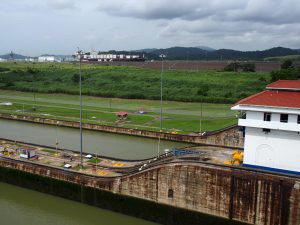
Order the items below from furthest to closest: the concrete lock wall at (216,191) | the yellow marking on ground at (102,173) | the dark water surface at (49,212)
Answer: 1. the yellow marking on ground at (102,173)
2. the dark water surface at (49,212)
3. the concrete lock wall at (216,191)

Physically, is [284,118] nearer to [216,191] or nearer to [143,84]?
[216,191]

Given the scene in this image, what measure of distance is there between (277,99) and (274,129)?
1796mm

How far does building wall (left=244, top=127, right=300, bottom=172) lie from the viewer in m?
19.2

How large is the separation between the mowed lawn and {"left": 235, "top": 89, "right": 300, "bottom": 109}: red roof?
19133mm

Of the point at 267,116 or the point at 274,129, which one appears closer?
the point at 274,129

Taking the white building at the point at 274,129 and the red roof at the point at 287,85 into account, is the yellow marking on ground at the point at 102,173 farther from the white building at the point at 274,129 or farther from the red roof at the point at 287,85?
the red roof at the point at 287,85

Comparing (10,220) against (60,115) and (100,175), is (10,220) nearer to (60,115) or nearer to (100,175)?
(100,175)

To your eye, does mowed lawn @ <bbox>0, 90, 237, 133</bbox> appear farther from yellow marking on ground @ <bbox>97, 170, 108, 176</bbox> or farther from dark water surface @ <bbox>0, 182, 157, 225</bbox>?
dark water surface @ <bbox>0, 182, 157, 225</bbox>

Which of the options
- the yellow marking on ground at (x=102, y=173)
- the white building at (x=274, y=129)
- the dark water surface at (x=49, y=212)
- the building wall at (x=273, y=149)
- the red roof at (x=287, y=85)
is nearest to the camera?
the white building at (x=274, y=129)

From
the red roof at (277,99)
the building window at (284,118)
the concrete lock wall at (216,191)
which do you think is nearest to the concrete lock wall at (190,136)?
the red roof at (277,99)

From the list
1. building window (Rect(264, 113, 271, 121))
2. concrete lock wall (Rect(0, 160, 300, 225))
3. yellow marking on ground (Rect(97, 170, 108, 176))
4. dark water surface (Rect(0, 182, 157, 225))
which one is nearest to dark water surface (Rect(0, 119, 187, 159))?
yellow marking on ground (Rect(97, 170, 108, 176))

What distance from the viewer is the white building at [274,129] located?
19031 millimetres

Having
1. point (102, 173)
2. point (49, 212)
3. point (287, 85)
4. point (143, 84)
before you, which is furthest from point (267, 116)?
point (143, 84)

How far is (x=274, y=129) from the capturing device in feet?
63.9
